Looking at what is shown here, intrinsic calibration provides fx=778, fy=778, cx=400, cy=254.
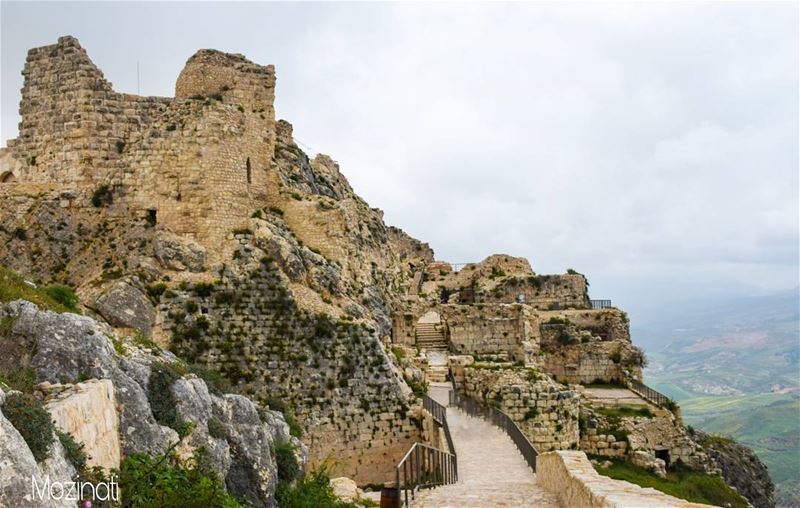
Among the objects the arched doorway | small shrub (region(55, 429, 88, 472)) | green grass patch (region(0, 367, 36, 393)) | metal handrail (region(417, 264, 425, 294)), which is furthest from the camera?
metal handrail (region(417, 264, 425, 294))

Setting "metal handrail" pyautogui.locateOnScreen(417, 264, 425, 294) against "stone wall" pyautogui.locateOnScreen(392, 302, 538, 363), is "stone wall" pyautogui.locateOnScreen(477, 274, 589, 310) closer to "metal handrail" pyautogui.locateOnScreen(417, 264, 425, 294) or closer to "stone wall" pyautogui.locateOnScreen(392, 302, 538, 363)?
"metal handrail" pyautogui.locateOnScreen(417, 264, 425, 294)

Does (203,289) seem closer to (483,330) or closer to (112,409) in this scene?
(112,409)

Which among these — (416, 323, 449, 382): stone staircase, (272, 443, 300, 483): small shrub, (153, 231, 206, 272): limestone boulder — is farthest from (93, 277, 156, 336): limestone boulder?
(416, 323, 449, 382): stone staircase

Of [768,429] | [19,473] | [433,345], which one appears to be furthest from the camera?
[768,429]

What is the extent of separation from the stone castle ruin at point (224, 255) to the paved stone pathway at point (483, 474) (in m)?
1.19

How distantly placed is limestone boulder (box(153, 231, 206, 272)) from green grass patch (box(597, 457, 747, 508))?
1417 cm

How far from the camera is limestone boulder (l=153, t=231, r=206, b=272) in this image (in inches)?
860

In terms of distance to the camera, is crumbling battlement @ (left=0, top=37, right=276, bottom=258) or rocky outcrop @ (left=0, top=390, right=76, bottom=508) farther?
crumbling battlement @ (left=0, top=37, right=276, bottom=258)

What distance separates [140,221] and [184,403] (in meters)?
11.5

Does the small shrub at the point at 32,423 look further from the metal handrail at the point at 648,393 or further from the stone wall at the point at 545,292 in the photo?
the stone wall at the point at 545,292

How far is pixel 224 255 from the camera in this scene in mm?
22531

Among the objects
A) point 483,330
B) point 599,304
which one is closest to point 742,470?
point 599,304

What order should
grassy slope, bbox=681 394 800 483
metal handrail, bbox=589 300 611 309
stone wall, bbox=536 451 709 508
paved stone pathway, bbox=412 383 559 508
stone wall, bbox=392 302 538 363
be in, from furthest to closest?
grassy slope, bbox=681 394 800 483, metal handrail, bbox=589 300 611 309, stone wall, bbox=392 302 538 363, paved stone pathway, bbox=412 383 559 508, stone wall, bbox=536 451 709 508

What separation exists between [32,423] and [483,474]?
44.7 feet
